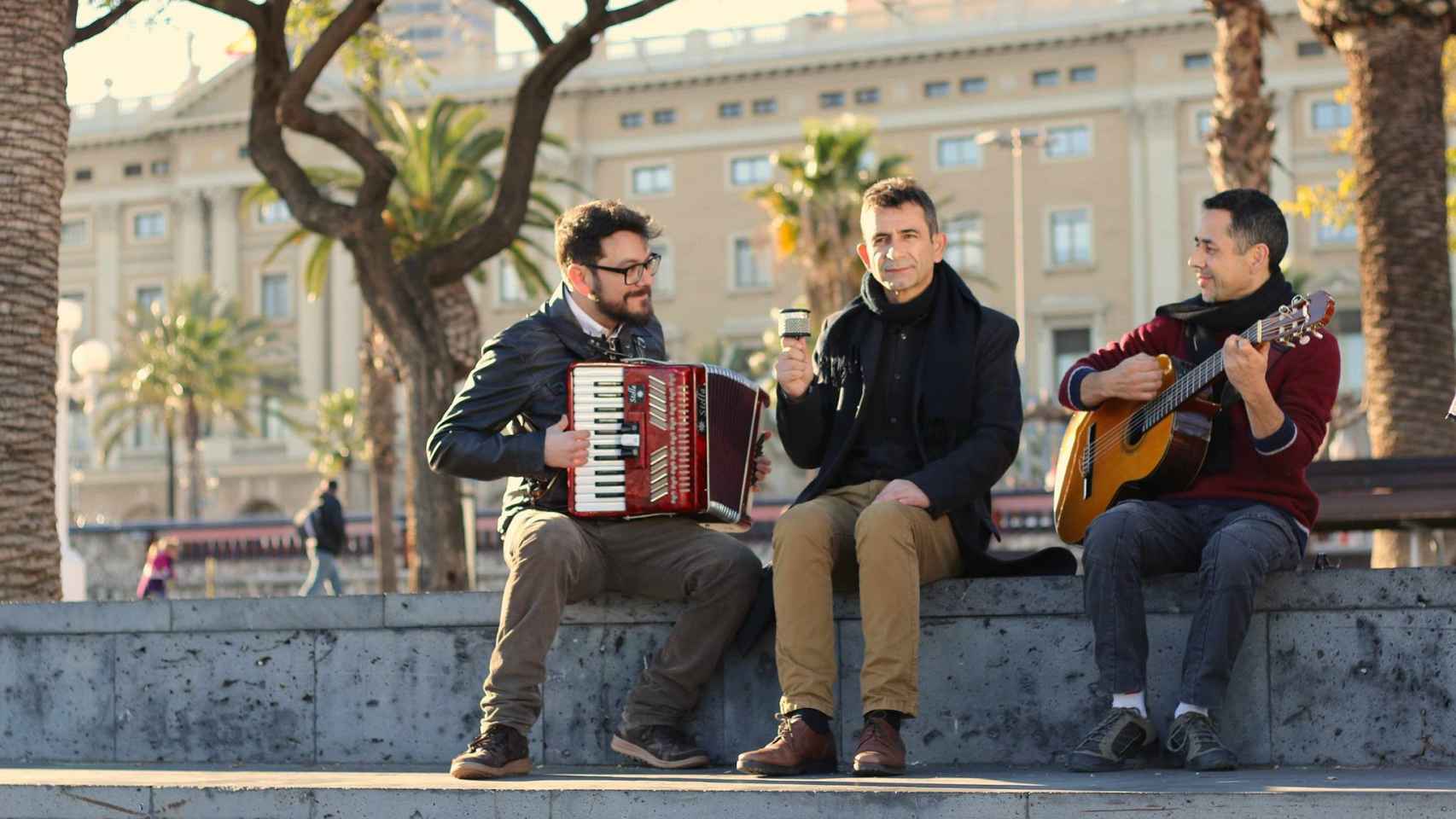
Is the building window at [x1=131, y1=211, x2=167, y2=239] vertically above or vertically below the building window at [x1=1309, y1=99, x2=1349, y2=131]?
below

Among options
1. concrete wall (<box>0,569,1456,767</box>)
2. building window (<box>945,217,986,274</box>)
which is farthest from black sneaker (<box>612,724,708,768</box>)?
building window (<box>945,217,986,274</box>)

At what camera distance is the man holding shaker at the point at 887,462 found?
593 centimetres

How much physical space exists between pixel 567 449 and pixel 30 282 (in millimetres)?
3951

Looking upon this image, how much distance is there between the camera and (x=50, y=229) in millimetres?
9562

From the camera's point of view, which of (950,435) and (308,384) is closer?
(950,435)

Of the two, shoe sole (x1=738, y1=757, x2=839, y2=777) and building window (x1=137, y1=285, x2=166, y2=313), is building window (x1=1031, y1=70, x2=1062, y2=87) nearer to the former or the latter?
building window (x1=137, y1=285, x2=166, y2=313)

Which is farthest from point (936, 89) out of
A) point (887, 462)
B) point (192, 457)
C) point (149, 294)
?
point (887, 462)

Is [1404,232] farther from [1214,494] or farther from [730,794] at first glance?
[730,794]

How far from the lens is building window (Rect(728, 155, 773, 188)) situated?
72750 mm

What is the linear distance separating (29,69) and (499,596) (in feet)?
13.8

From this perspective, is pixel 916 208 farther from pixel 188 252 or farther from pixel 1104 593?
pixel 188 252

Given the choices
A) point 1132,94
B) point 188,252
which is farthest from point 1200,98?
point 188,252

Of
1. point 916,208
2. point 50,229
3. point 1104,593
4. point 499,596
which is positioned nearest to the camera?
point 1104,593

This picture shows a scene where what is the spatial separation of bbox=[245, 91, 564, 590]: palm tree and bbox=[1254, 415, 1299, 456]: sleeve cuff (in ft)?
70.5
